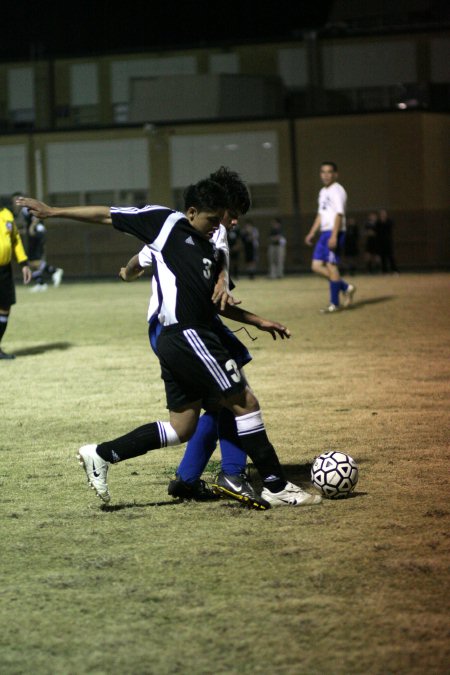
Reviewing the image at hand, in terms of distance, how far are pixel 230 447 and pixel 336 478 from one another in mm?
611

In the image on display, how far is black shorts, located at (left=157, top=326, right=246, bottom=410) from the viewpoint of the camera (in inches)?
209

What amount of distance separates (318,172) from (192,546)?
1449 inches

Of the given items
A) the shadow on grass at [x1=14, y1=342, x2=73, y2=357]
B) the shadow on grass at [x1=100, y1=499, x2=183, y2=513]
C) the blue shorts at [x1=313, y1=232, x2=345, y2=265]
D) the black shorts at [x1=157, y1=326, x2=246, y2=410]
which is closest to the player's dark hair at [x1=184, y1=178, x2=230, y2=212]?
the black shorts at [x1=157, y1=326, x2=246, y2=410]

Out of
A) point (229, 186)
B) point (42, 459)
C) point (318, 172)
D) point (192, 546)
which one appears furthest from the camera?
point (318, 172)

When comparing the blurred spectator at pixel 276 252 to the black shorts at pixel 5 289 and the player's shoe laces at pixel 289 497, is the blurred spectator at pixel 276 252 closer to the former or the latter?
the black shorts at pixel 5 289

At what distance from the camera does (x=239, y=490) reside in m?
5.70

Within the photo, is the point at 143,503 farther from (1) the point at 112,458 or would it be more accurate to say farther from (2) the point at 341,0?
(2) the point at 341,0

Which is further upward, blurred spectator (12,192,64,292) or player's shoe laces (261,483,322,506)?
blurred spectator (12,192,64,292)

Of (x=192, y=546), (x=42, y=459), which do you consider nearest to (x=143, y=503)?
(x=192, y=546)

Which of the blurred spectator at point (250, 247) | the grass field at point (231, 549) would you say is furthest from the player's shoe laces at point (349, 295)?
the blurred spectator at point (250, 247)

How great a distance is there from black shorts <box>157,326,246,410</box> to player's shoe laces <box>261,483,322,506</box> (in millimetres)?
617

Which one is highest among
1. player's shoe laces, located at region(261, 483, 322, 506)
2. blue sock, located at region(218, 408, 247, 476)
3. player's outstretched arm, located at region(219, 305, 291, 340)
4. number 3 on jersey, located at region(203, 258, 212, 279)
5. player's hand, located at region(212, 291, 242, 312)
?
number 3 on jersey, located at region(203, 258, 212, 279)

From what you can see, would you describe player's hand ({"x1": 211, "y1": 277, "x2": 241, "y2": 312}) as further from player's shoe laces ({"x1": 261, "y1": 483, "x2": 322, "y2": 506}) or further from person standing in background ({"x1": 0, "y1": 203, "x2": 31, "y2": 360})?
person standing in background ({"x1": 0, "y1": 203, "x2": 31, "y2": 360})

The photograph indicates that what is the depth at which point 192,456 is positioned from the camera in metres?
5.85
